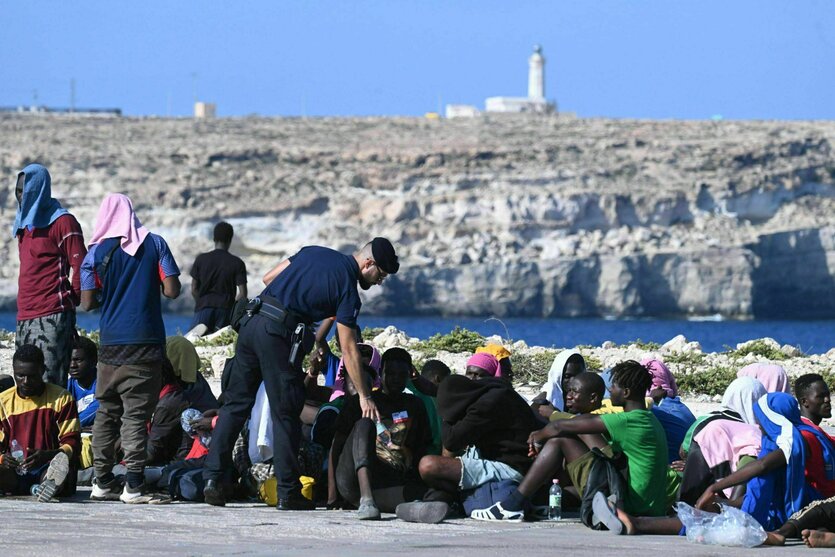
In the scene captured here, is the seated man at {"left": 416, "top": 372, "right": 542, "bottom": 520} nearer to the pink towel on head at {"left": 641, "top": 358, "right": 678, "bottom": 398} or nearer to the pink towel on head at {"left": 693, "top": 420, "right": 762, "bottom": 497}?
the pink towel on head at {"left": 693, "top": 420, "right": 762, "bottom": 497}

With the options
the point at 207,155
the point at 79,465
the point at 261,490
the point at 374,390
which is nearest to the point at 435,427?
the point at 374,390

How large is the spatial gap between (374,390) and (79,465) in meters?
1.84

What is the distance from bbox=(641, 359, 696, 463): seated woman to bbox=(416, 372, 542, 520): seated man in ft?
2.95

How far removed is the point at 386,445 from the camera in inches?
310

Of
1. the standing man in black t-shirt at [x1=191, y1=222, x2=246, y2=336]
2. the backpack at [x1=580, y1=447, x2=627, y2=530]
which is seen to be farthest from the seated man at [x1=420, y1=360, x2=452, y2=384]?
the standing man in black t-shirt at [x1=191, y1=222, x2=246, y2=336]

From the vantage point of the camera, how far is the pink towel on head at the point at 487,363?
908 centimetres

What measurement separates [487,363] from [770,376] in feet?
5.72

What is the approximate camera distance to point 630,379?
7.53m

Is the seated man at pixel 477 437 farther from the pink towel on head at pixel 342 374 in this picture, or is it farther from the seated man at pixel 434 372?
the seated man at pixel 434 372

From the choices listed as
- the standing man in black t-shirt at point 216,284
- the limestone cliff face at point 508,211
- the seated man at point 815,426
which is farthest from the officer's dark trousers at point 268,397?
the limestone cliff face at point 508,211

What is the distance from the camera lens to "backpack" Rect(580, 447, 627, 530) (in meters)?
7.38

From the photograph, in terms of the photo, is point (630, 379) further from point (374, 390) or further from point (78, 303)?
point (78, 303)

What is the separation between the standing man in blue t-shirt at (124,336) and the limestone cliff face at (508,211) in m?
61.0

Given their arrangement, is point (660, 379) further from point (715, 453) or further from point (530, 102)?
point (530, 102)
